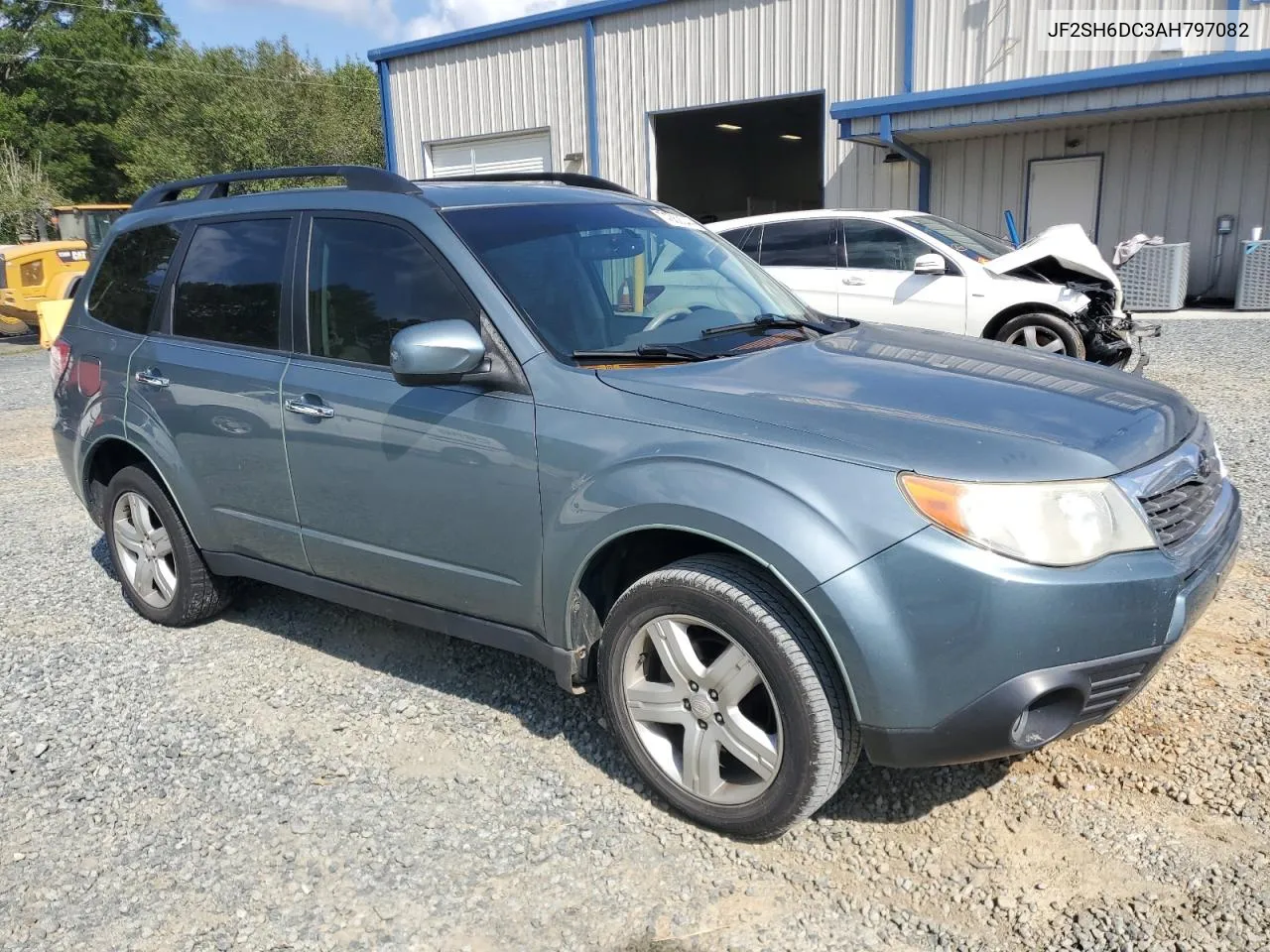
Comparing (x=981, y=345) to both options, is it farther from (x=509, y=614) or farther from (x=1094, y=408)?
(x=509, y=614)

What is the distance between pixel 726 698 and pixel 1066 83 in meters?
13.5

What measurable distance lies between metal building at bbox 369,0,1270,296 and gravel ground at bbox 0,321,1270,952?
12.2m

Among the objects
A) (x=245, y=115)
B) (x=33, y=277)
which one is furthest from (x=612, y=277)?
(x=245, y=115)

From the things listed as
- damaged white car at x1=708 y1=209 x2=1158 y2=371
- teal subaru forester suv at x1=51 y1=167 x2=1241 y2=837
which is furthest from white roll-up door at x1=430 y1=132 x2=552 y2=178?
teal subaru forester suv at x1=51 y1=167 x2=1241 y2=837

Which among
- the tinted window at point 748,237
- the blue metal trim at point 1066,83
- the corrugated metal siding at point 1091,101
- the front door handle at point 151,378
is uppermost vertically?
the blue metal trim at point 1066,83

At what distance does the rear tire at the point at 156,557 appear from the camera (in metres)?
4.35

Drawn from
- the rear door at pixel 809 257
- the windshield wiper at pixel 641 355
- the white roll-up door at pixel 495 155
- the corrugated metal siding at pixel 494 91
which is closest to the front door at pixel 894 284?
the rear door at pixel 809 257

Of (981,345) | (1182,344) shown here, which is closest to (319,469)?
(981,345)

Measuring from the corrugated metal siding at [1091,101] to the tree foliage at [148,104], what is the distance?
31622mm

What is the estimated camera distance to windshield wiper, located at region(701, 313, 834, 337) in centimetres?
348

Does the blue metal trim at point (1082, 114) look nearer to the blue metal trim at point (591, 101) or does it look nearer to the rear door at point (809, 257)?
the blue metal trim at point (591, 101)

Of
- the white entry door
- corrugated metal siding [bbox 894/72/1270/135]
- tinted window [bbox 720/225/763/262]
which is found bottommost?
tinted window [bbox 720/225/763/262]

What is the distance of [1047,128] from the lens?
16125 millimetres

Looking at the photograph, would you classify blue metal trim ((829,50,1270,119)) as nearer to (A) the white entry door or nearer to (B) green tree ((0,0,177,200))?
(A) the white entry door
